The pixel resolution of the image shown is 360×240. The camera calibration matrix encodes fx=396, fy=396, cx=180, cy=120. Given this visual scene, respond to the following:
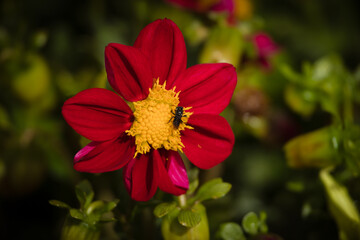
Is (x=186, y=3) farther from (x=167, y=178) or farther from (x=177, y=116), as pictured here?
(x=167, y=178)

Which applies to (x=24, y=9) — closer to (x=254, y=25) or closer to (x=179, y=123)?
(x=254, y=25)

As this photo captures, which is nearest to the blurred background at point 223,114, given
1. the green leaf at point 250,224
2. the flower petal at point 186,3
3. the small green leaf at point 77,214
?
the flower petal at point 186,3

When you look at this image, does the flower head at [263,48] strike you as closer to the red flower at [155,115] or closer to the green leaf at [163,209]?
the red flower at [155,115]

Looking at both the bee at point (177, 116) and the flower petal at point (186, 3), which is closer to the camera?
the bee at point (177, 116)

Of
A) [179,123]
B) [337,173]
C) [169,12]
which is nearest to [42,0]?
[169,12]

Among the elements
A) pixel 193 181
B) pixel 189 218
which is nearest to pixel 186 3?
pixel 193 181

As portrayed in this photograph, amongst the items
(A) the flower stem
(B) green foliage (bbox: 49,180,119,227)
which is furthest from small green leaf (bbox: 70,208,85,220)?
(A) the flower stem

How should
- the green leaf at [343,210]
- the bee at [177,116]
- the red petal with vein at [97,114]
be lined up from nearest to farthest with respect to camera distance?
the red petal with vein at [97,114]
the bee at [177,116]
the green leaf at [343,210]
